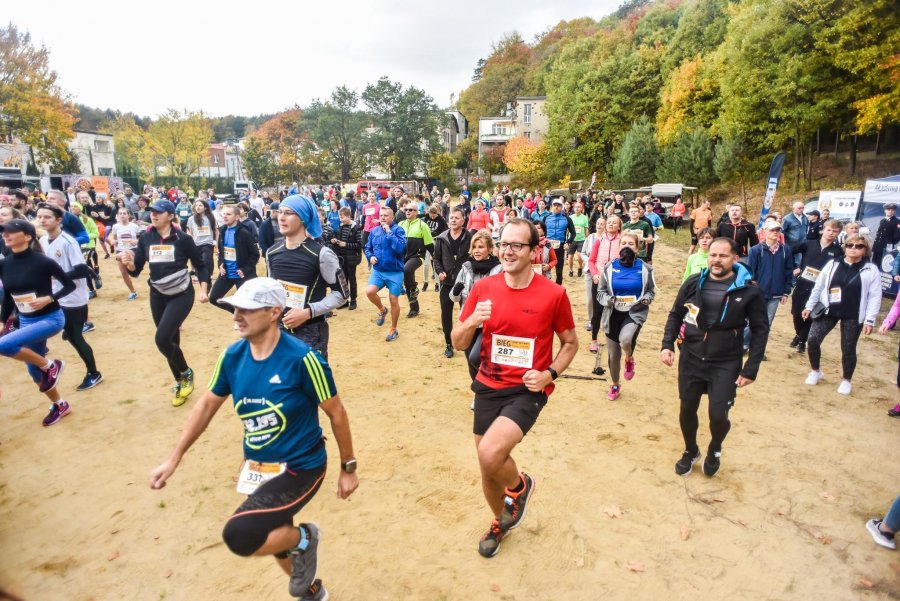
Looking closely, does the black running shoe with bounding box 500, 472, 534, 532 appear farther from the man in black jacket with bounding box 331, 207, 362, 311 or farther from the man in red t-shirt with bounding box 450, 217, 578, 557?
the man in black jacket with bounding box 331, 207, 362, 311

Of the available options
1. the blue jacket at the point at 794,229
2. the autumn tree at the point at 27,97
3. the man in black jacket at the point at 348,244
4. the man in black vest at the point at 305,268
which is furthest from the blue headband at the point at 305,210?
the autumn tree at the point at 27,97

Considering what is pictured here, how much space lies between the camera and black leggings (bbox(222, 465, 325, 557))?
243 centimetres

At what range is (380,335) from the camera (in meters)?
8.54

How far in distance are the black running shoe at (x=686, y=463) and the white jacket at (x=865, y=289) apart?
9.95 ft

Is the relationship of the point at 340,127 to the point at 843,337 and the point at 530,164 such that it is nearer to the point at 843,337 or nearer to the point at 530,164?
the point at 530,164

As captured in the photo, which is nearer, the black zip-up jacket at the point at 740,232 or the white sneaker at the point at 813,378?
the white sneaker at the point at 813,378

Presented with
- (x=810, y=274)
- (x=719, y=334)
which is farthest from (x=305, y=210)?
(x=810, y=274)

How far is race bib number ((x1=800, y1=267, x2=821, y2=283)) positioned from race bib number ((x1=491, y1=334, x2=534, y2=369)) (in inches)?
254

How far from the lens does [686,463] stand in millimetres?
4512

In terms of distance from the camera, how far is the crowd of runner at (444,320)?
2.65 m

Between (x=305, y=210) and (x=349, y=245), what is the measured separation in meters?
5.35

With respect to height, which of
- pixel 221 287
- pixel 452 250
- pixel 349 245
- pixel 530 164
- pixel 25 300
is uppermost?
pixel 530 164

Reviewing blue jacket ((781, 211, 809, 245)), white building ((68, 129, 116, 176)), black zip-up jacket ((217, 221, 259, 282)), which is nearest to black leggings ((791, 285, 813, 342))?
blue jacket ((781, 211, 809, 245))

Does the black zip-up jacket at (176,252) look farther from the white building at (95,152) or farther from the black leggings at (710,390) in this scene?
the white building at (95,152)
